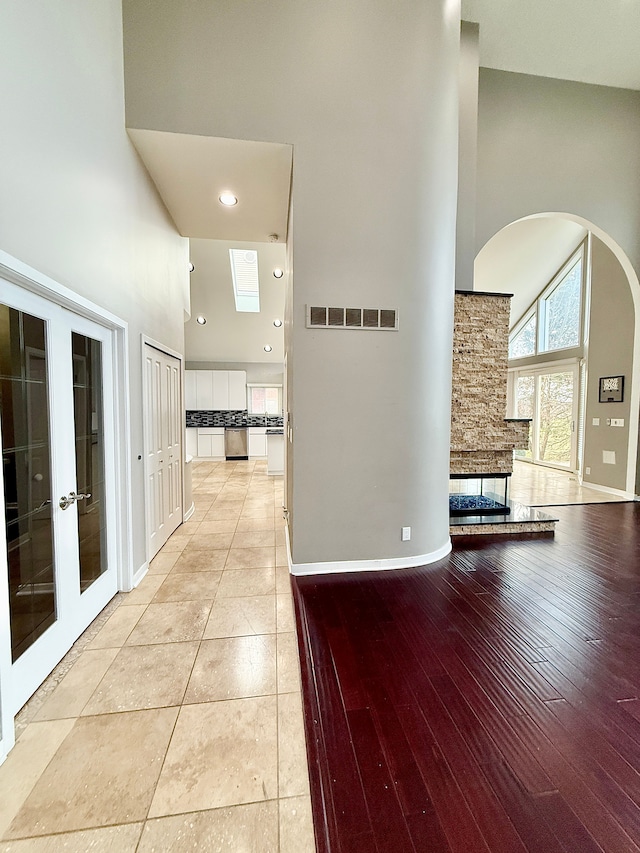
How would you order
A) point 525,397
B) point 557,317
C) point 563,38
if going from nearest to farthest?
point 563,38 < point 557,317 < point 525,397

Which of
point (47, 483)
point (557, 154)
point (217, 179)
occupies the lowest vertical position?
point (47, 483)

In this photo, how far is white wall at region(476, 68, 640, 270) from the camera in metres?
4.68

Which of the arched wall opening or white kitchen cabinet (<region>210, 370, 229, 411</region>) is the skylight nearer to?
white kitchen cabinet (<region>210, 370, 229, 411</region>)

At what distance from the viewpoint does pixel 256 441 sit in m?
9.16

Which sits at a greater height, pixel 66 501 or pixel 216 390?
pixel 216 390

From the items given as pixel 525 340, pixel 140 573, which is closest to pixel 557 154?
pixel 525 340

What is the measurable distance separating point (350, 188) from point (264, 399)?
7319 millimetres

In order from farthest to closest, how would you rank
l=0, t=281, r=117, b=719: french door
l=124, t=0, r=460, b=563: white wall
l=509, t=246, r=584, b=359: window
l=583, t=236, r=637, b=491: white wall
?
l=509, t=246, r=584, b=359: window < l=583, t=236, r=637, b=491: white wall < l=124, t=0, r=460, b=563: white wall < l=0, t=281, r=117, b=719: french door

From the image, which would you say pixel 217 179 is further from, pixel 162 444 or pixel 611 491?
pixel 611 491

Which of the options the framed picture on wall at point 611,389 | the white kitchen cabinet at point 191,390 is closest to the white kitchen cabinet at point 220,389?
the white kitchen cabinet at point 191,390

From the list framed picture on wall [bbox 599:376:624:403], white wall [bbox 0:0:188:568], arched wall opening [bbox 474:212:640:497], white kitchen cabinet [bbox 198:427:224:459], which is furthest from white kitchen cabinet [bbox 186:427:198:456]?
framed picture on wall [bbox 599:376:624:403]

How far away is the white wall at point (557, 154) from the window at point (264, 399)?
20.7ft

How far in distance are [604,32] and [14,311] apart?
23.1 ft

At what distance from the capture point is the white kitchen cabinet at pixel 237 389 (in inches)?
364
